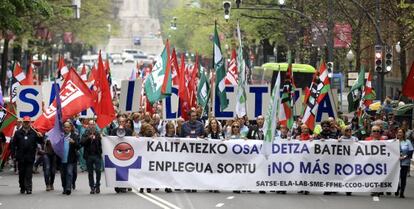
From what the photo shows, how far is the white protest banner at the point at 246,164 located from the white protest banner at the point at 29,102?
384 cm

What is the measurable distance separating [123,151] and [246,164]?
7.30ft

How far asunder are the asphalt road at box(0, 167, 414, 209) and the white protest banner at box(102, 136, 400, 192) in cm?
24

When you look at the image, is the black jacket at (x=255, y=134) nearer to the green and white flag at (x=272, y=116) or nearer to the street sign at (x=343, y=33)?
the green and white flag at (x=272, y=116)

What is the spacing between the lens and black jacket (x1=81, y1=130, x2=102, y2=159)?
22.7m

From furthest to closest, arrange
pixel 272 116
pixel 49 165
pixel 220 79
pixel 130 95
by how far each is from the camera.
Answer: pixel 130 95 → pixel 220 79 → pixel 49 165 → pixel 272 116

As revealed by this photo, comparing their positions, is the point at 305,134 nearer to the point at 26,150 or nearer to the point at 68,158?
the point at 68,158

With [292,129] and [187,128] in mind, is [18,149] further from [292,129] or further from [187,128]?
[292,129]

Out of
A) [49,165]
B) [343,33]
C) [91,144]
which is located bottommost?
[49,165]

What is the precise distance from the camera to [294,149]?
2283cm

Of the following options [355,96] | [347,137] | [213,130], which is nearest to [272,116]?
[347,137]

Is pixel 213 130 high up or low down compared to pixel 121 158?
up

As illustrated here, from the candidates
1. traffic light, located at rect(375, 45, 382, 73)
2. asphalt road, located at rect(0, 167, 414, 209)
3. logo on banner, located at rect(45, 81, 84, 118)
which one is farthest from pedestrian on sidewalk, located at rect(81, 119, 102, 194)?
traffic light, located at rect(375, 45, 382, 73)

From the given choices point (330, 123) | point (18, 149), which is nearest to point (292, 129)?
point (330, 123)

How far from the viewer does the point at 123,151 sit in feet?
74.5
